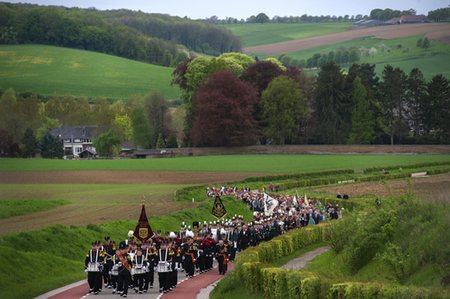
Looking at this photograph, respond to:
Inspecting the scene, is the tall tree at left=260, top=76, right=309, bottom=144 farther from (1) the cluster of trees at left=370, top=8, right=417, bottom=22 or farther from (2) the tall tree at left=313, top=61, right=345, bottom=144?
(1) the cluster of trees at left=370, top=8, right=417, bottom=22

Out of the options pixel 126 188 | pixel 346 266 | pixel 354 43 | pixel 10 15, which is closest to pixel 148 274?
pixel 346 266

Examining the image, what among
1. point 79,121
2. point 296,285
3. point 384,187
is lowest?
point 384,187

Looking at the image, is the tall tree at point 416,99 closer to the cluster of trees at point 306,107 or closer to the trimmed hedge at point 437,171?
the cluster of trees at point 306,107

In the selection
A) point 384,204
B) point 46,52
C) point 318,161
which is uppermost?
point 46,52

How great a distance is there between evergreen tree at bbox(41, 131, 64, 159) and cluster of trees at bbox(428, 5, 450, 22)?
306 feet

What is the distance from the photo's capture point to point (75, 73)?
433ft

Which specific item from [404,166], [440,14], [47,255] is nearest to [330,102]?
[404,166]

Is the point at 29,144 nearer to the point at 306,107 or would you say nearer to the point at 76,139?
the point at 76,139

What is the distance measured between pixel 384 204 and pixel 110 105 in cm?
11156

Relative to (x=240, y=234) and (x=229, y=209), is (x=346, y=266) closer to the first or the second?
(x=240, y=234)

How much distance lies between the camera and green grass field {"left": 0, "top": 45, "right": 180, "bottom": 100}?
95.8 meters

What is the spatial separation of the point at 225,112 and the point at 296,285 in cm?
7099

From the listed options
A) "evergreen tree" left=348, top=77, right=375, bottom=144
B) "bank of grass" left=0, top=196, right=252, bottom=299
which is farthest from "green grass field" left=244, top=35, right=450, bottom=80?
"bank of grass" left=0, top=196, right=252, bottom=299

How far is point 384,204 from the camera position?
17.2 meters
